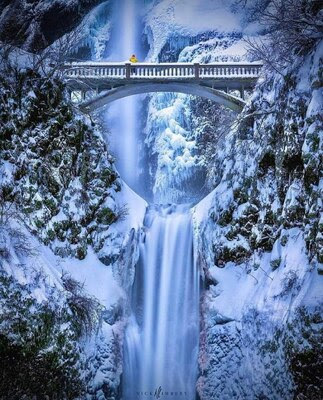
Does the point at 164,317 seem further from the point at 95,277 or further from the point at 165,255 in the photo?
the point at 95,277

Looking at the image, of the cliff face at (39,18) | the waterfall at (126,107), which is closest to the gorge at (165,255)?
the waterfall at (126,107)

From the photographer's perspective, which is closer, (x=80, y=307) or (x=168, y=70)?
A: (x=80, y=307)

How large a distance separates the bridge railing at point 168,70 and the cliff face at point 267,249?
4249mm

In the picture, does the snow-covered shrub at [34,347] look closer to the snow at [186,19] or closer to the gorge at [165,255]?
the gorge at [165,255]

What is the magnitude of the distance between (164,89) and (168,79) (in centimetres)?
53

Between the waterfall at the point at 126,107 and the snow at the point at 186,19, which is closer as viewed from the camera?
the waterfall at the point at 126,107

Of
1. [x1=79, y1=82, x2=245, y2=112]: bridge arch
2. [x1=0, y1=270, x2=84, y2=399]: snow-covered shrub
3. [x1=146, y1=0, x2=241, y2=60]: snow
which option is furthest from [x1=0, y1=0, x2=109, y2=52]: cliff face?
[x1=0, y1=270, x2=84, y2=399]: snow-covered shrub

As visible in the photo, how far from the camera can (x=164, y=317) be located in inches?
552

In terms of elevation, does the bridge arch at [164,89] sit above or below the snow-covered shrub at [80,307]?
above

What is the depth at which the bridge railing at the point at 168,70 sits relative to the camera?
63.9ft

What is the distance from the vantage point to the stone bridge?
64.0ft

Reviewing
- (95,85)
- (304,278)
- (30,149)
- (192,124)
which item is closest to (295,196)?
(304,278)

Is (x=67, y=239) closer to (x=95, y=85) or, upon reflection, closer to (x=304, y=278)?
(x=304, y=278)

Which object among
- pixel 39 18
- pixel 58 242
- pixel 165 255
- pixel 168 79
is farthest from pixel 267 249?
pixel 39 18
